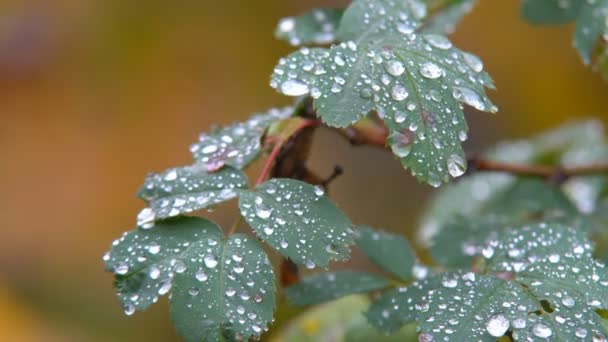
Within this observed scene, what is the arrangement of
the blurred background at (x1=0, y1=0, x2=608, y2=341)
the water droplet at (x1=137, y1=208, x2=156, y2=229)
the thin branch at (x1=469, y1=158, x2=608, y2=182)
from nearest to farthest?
the water droplet at (x1=137, y1=208, x2=156, y2=229), the thin branch at (x1=469, y1=158, x2=608, y2=182), the blurred background at (x1=0, y1=0, x2=608, y2=341)

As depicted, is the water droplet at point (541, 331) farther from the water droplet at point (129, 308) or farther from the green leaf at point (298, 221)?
the water droplet at point (129, 308)

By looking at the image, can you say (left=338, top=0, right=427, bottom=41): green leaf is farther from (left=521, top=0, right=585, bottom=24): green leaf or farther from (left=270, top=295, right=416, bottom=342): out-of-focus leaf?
(left=270, top=295, right=416, bottom=342): out-of-focus leaf

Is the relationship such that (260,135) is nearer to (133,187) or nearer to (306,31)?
(306,31)

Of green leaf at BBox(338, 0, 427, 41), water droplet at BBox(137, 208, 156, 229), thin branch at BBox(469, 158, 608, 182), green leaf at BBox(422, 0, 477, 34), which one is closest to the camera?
water droplet at BBox(137, 208, 156, 229)

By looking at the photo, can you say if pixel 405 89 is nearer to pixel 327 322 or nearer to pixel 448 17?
pixel 448 17

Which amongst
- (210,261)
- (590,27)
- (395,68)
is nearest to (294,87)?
(395,68)

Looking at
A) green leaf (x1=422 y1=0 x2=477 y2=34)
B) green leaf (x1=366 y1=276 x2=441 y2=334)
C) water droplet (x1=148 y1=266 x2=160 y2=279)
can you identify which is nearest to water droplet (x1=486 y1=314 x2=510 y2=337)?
green leaf (x1=366 y1=276 x2=441 y2=334)

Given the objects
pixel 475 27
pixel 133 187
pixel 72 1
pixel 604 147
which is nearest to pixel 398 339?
pixel 604 147
